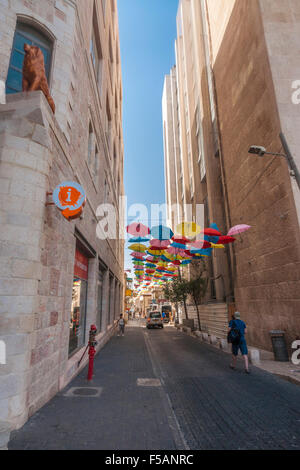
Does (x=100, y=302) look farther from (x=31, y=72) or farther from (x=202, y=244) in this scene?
(x=31, y=72)

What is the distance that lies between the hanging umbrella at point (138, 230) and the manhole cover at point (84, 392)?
29.4ft

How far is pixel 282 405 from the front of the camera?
211 inches

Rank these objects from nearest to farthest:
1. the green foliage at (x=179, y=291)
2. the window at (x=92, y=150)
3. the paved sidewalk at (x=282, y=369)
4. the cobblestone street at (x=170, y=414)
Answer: the cobblestone street at (x=170, y=414), the paved sidewalk at (x=282, y=369), the window at (x=92, y=150), the green foliage at (x=179, y=291)

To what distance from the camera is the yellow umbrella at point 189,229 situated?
41.9ft

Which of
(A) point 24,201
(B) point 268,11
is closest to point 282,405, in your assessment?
(A) point 24,201

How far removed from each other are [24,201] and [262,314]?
11611 mm

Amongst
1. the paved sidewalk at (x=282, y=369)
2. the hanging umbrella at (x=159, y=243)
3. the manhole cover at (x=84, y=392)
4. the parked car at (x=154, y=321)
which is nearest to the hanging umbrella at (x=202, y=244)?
the hanging umbrella at (x=159, y=243)

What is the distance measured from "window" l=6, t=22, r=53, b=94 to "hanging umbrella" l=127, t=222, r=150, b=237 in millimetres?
8515

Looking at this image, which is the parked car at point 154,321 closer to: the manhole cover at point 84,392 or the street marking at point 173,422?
the street marking at point 173,422

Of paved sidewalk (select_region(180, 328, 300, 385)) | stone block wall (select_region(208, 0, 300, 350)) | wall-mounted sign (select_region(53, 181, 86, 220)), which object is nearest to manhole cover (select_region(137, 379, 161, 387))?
paved sidewalk (select_region(180, 328, 300, 385))

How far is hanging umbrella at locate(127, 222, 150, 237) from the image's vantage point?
14.5m

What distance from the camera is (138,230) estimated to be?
1458cm

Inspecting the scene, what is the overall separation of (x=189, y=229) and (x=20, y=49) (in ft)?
30.8

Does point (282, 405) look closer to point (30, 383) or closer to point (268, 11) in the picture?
point (30, 383)
